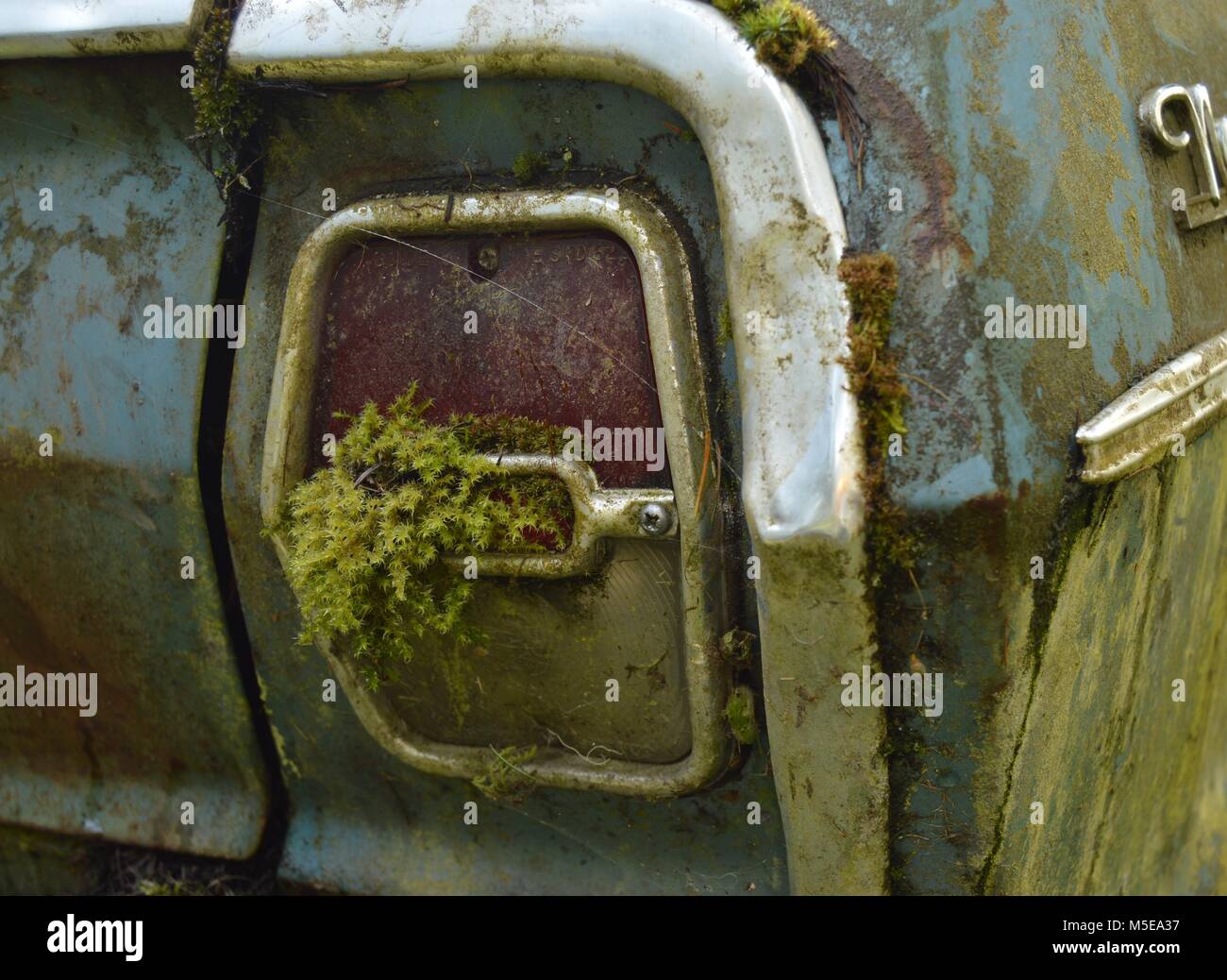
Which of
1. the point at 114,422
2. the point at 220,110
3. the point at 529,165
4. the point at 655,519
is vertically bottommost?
the point at 655,519

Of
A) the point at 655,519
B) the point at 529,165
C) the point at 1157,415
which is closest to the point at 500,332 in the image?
the point at 529,165

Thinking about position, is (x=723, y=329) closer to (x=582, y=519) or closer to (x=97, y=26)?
(x=582, y=519)

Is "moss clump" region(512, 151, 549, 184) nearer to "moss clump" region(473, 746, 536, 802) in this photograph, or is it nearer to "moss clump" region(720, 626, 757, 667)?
"moss clump" region(720, 626, 757, 667)

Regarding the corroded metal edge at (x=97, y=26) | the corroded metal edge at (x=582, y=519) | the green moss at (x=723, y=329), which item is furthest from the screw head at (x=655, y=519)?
the corroded metal edge at (x=97, y=26)

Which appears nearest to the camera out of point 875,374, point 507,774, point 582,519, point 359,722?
point 875,374

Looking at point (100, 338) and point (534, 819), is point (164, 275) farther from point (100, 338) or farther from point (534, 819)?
point (534, 819)

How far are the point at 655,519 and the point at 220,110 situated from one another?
2.89 ft

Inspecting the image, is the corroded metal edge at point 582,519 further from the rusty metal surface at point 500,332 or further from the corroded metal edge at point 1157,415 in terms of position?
the corroded metal edge at point 1157,415

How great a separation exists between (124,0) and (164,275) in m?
0.40

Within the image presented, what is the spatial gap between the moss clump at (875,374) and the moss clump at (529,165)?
48 cm

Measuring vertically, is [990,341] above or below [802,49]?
below

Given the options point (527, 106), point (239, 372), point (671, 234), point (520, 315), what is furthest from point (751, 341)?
point (239, 372)

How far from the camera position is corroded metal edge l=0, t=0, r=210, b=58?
1.60 meters

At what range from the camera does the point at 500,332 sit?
1.59m
